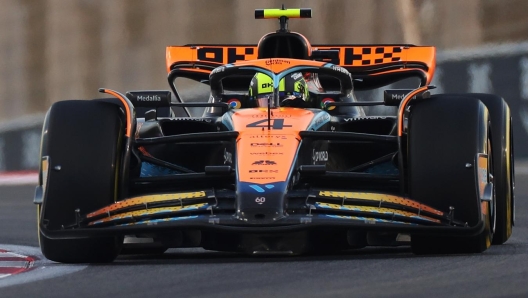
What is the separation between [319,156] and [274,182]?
0.90 meters

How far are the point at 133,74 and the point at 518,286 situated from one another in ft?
50.9

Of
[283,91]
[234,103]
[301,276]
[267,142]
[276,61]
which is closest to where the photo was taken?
[301,276]

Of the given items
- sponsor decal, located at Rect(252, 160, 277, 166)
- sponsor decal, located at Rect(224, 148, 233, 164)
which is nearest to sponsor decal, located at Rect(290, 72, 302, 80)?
sponsor decal, located at Rect(224, 148, 233, 164)

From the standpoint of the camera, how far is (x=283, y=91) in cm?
1001

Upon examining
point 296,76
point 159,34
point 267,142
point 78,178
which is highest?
point 159,34

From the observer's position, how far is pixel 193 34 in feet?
69.7

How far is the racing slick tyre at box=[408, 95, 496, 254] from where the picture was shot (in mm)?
8164

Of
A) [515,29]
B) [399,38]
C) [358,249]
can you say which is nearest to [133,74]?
[399,38]

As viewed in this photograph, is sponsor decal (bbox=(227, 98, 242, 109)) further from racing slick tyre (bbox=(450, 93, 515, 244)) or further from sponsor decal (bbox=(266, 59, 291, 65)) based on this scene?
racing slick tyre (bbox=(450, 93, 515, 244))

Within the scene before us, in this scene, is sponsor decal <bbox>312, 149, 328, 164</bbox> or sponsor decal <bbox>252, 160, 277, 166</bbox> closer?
sponsor decal <bbox>252, 160, 277, 166</bbox>

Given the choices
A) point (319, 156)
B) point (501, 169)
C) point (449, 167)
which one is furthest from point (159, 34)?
point (449, 167)

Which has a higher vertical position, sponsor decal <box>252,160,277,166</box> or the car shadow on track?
sponsor decal <box>252,160,277,166</box>

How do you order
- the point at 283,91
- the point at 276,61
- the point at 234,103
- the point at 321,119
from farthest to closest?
the point at 234,103 → the point at 276,61 → the point at 283,91 → the point at 321,119

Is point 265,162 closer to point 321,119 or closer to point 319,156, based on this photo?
point 319,156
